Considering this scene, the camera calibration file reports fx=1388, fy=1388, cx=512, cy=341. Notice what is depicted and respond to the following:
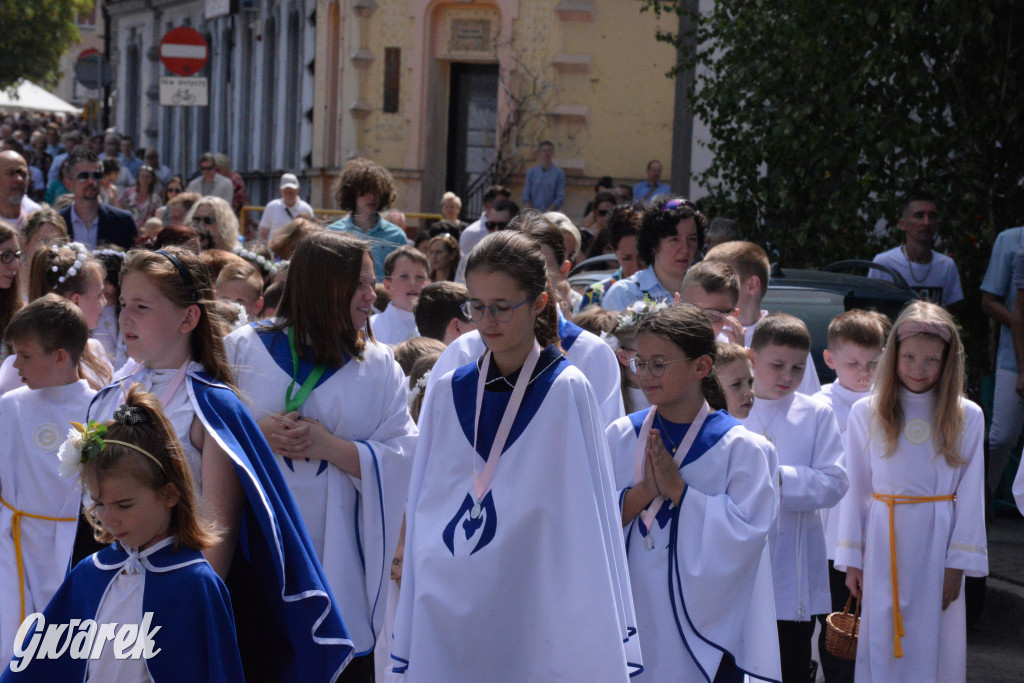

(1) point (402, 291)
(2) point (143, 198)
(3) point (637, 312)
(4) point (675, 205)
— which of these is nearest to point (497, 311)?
(3) point (637, 312)

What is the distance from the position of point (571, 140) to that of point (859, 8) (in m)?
11.6

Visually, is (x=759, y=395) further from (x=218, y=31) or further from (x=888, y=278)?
(x=218, y=31)

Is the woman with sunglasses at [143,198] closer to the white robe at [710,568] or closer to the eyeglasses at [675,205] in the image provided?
the eyeglasses at [675,205]

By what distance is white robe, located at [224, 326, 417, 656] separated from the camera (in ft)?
15.1

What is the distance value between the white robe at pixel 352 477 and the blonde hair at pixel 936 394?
2160 mm

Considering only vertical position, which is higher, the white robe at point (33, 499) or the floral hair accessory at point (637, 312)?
the floral hair accessory at point (637, 312)

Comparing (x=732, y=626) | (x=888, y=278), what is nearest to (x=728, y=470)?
(x=732, y=626)

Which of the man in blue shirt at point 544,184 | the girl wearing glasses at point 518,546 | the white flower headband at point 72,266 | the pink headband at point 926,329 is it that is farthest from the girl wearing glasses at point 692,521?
the man in blue shirt at point 544,184

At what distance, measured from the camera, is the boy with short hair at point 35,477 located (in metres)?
5.12

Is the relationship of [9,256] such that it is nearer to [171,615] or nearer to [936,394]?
[171,615]

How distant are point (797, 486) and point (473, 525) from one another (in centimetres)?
216

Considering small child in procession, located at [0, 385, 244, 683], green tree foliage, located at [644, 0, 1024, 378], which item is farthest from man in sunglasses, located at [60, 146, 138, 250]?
small child in procession, located at [0, 385, 244, 683]

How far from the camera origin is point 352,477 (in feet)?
15.3

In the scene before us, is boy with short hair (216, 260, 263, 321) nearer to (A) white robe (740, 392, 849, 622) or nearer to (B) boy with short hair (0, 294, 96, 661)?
(B) boy with short hair (0, 294, 96, 661)
